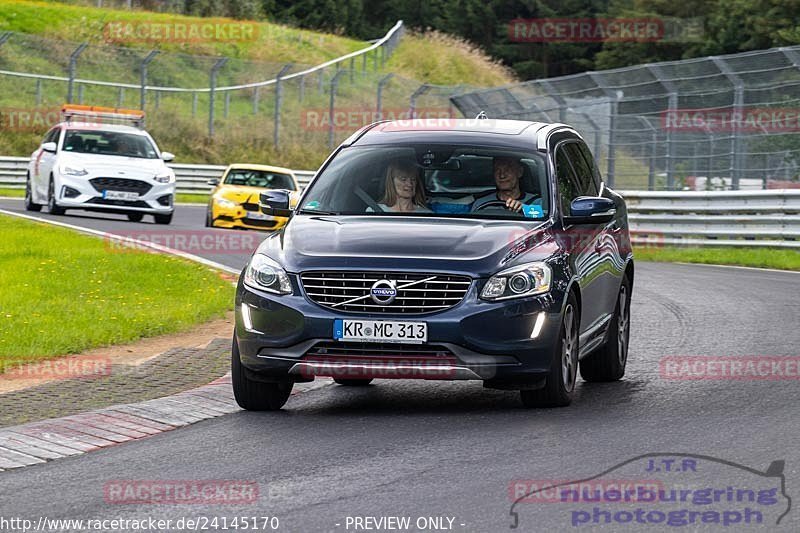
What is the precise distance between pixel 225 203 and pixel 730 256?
9.09m

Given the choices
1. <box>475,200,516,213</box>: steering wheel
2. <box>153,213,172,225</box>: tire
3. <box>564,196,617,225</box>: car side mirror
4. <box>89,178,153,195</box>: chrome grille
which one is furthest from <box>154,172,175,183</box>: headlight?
<box>564,196,617,225</box>: car side mirror

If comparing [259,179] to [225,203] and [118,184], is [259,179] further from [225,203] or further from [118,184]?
[118,184]

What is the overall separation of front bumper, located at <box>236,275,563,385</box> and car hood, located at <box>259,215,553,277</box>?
171 mm

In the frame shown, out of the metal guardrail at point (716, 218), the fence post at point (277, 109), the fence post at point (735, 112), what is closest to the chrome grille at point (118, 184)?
the metal guardrail at point (716, 218)

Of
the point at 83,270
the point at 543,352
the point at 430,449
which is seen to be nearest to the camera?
the point at 430,449

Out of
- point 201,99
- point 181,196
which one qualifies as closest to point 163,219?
point 181,196

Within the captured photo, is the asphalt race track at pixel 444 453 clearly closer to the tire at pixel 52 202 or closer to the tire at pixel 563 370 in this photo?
the tire at pixel 563 370

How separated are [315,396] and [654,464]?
316 cm

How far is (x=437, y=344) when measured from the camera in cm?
868

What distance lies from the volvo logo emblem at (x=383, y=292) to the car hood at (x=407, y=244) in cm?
10

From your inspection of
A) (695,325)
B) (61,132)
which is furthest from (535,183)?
(61,132)

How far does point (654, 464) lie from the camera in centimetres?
731

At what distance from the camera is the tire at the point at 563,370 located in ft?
29.6

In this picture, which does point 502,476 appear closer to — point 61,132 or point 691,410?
point 691,410
